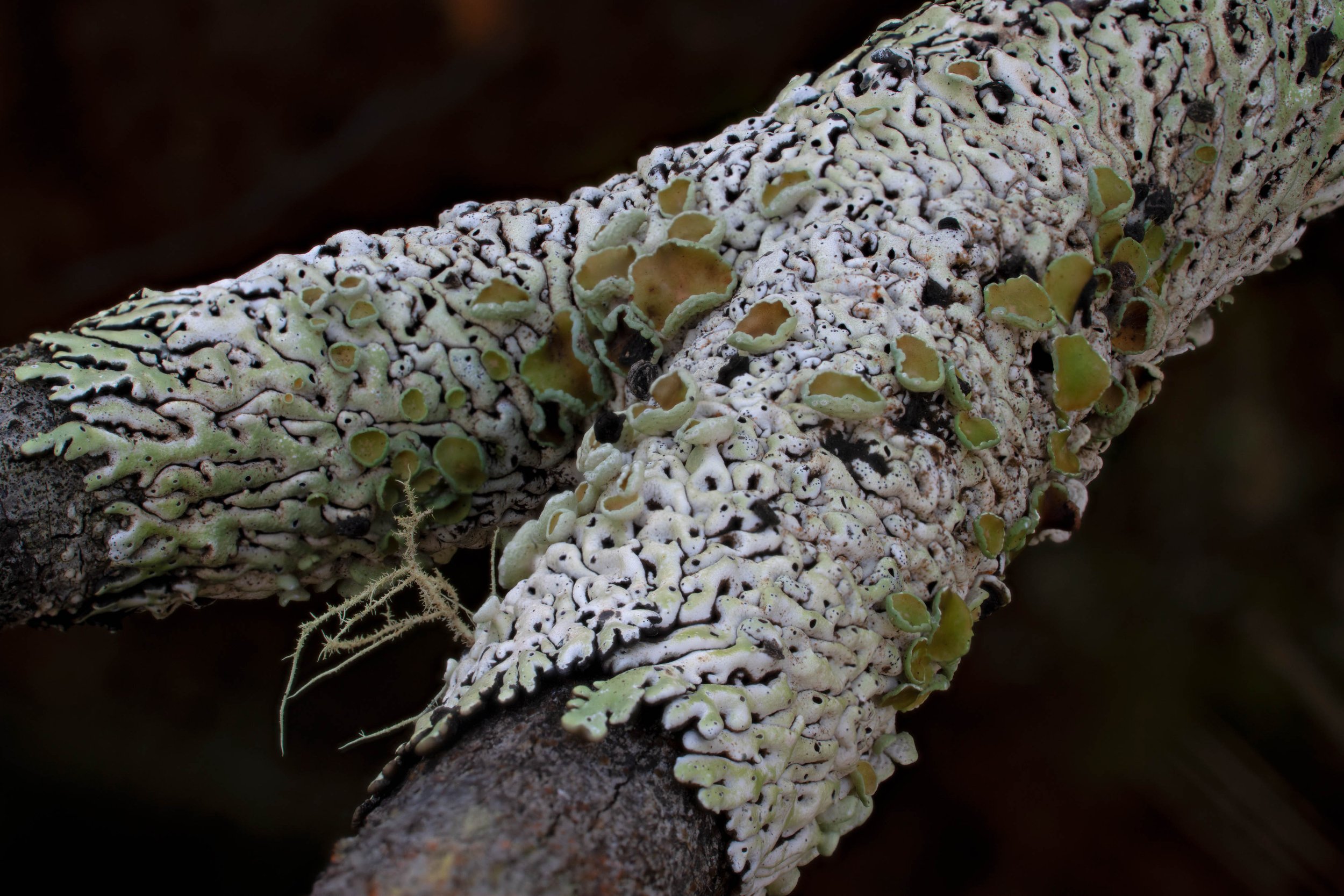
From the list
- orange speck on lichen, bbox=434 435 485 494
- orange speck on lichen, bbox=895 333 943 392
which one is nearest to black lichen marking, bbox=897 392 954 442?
orange speck on lichen, bbox=895 333 943 392

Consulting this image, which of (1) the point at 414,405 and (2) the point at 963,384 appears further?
(1) the point at 414,405

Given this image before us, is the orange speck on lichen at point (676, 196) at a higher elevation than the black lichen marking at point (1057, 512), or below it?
higher

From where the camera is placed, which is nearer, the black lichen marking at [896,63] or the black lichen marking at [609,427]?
the black lichen marking at [609,427]

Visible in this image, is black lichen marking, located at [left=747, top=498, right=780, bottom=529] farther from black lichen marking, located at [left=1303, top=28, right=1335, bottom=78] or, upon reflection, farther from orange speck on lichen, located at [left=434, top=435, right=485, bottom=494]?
black lichen marking, located at [left=1303, top=28, right=1335, bottom=78]

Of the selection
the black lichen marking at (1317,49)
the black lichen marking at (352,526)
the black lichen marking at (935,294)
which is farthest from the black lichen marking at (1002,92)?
the black lichen marking at (352,526)

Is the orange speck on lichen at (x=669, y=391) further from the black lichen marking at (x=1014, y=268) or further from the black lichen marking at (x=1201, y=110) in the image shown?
the black lichen marking at (x=1201, y=110)

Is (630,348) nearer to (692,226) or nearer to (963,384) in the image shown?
(692,226)

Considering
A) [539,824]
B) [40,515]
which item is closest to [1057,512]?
[539,824]
